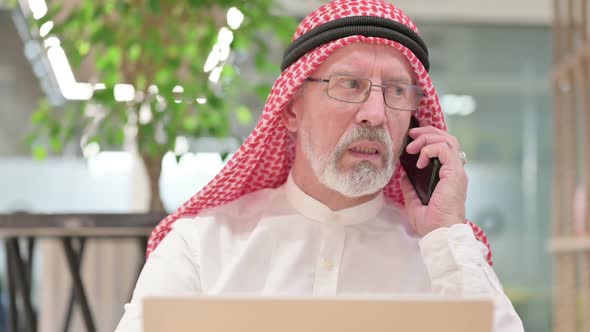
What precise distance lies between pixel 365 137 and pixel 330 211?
0.75ft

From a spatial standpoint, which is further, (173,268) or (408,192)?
(408,192)

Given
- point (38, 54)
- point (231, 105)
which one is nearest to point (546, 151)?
point (231, 105)

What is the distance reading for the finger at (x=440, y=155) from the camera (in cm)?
176

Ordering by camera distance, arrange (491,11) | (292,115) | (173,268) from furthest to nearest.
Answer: (491,11)
(292,115)
(173,268)

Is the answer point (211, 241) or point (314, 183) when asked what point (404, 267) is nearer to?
point (314, 183)

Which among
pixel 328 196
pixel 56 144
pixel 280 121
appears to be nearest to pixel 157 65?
pixel 56 144

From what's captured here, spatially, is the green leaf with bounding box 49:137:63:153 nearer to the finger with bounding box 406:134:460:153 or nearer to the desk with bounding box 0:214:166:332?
the desk with bounding box 0:214:166:332

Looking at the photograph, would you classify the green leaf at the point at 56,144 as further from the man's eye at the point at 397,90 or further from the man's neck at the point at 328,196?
the man's eye at the point at 397,90

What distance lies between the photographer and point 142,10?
2744 mm

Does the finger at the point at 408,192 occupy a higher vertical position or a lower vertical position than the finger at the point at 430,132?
lower

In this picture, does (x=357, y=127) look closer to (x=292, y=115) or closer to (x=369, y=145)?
(x=369, y=145)

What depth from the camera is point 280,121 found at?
1913 mm

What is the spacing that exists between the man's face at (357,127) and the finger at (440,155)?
56 millimetres

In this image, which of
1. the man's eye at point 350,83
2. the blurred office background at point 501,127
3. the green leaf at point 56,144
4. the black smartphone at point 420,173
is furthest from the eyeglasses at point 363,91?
the blurred office background at point 501,127
